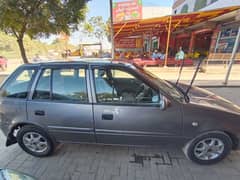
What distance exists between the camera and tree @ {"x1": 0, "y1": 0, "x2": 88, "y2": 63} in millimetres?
7484

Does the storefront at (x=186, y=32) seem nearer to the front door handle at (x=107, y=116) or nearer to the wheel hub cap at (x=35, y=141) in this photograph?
the front door handle at (x=107, y=116)

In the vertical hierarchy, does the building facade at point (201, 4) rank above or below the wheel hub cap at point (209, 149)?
above

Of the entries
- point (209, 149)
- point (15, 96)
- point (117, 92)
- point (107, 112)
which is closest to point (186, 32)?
point (209, 149)

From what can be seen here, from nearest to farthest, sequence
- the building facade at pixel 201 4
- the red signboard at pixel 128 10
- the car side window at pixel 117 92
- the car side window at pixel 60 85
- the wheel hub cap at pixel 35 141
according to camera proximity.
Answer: the car side window at pixel 117 92, the car side window at pixel 60 85, the wheel hub cap at pixel 35 141, the building facade at pixel 201 4, the red signboard at pixel 128 10

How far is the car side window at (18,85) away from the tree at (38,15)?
5.91 m

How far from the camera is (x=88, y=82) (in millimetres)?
2664

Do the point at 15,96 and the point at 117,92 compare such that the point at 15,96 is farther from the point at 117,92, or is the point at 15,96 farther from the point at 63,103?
the point at 117,92

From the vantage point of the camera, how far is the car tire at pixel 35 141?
115 inches

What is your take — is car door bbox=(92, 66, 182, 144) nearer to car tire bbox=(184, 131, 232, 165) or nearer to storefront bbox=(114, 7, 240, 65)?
car tire bbox=(184, 131, 232, 165)

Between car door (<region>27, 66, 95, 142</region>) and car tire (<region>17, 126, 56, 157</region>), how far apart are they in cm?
18

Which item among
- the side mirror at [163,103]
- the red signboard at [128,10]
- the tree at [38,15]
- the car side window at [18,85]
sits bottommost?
the side mirror at [163,103]

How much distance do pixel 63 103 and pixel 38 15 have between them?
6772 millimetres

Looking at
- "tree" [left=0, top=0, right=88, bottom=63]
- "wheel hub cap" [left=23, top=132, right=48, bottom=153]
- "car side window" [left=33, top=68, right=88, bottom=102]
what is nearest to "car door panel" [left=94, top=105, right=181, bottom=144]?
"car side window" [left=33, top=68, right=88, bottom=102]

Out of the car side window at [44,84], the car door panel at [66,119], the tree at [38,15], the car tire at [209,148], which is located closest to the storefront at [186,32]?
the tree at [38,15]
